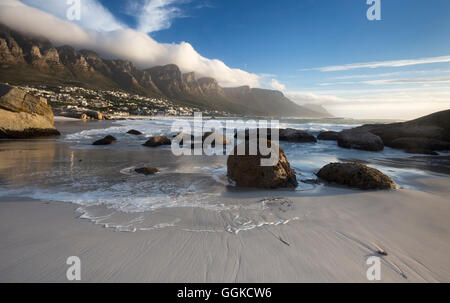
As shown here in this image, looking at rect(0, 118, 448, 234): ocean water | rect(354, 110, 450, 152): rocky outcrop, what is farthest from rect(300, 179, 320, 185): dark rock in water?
rect(354, 110, 450, 152): rocky outcrop

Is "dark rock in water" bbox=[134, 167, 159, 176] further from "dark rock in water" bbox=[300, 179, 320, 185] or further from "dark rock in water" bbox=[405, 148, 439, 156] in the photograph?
"dark rock in water" bbox=[405, 148, 439, 156]

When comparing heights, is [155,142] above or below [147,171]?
above

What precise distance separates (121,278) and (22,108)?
15.4 m

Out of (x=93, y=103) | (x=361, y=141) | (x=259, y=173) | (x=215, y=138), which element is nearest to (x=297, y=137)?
(x=361, y=141)

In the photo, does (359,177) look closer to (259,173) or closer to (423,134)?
(259,173)

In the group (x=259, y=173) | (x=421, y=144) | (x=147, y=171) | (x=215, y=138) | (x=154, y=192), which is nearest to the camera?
(x=154, y=192)

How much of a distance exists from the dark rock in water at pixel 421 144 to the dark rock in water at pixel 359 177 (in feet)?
32.1

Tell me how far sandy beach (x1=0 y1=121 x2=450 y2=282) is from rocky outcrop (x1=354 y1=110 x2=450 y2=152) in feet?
33.1

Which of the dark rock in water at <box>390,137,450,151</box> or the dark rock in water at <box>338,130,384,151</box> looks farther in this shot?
the dark rock in water at <box>338,130,384,151</box>

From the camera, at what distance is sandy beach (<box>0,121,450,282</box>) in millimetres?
2012

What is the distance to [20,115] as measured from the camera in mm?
12039

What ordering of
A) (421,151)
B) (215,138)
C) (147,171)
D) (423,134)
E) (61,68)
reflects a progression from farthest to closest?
(61,68) → (423,134) → (215,138) → (421,151) → (147,171)

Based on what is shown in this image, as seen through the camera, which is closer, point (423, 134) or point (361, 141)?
point (361, 141)

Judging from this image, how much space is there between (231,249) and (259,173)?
269 centimetres
